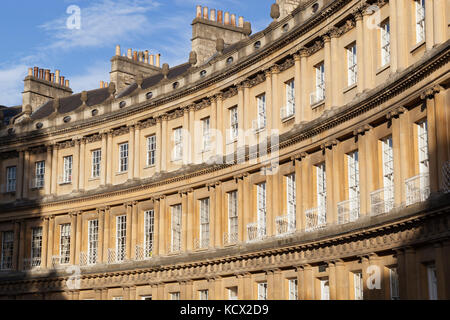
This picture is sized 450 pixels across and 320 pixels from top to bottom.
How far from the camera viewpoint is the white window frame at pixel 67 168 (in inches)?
1865

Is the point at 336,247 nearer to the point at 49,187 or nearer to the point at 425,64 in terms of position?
the point at 425,64

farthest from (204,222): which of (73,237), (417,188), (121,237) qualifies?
(417,188)

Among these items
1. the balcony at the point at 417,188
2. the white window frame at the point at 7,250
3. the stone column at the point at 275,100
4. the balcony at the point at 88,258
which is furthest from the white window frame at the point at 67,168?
the balcony at the point at 417,188

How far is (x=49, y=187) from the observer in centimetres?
4778

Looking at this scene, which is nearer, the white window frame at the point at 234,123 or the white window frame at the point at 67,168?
the white window frame at the point at 234,123

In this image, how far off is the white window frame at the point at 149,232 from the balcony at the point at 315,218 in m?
11.8

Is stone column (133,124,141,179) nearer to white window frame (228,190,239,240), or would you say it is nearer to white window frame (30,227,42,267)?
white window frame (228,190,239,240)

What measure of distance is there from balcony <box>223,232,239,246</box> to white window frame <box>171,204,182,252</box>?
3541 mm

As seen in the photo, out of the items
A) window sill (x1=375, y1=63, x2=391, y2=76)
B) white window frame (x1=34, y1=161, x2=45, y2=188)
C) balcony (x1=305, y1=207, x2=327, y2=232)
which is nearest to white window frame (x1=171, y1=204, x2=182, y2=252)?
white window frame (x1=34, y1=161, x2=45, y2=188)

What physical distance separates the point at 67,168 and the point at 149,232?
726 centimetres

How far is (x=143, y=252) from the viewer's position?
42688mm

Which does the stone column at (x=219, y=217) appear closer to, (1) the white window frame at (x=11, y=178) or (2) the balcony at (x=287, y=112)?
(2) the balcony at (x=287, y=112)

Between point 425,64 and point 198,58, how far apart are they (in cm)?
2102
